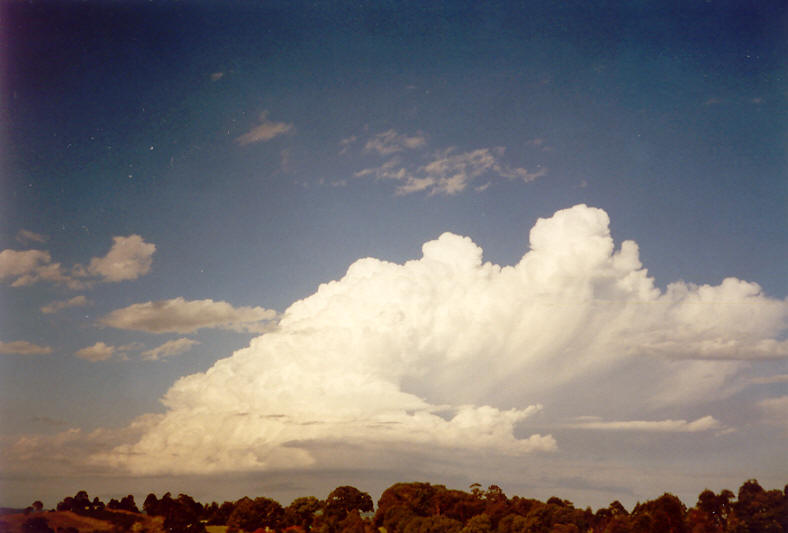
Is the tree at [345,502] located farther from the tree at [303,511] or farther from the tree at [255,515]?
the tree at [255,515]

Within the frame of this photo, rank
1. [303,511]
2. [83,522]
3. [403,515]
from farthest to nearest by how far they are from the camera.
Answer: [303,511]
[403,515]
[83,522]

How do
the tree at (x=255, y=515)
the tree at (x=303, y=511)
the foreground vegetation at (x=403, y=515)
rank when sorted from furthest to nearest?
the tree at (x=303, y=511), the tree at (x=255, y=515), the foreground vegetation at (x=403, y=515)

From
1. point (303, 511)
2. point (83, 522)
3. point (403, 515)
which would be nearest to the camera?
point (83, 522)

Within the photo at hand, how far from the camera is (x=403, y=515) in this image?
97000 millimetres

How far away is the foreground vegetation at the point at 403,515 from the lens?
287ft

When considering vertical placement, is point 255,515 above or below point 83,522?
above

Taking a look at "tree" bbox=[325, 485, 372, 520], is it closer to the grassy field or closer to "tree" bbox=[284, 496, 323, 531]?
"tree" bbox=[284, 496, 323, 531]

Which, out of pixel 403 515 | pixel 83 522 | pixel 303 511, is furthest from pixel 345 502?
pixel 83 522

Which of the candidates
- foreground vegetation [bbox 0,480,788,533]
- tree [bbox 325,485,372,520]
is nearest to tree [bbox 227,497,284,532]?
foreground vegetation [bbox 0,480,788,533]

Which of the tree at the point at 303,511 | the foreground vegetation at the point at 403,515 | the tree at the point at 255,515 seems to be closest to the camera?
the foreground vegetation at the point at 403,515

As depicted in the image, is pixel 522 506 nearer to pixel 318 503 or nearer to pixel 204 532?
pixel 318 503

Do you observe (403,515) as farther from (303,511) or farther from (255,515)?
(255,515)

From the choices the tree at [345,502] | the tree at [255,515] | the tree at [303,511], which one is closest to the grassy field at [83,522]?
the tree at [255,515]

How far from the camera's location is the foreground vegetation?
87625 millimetres
